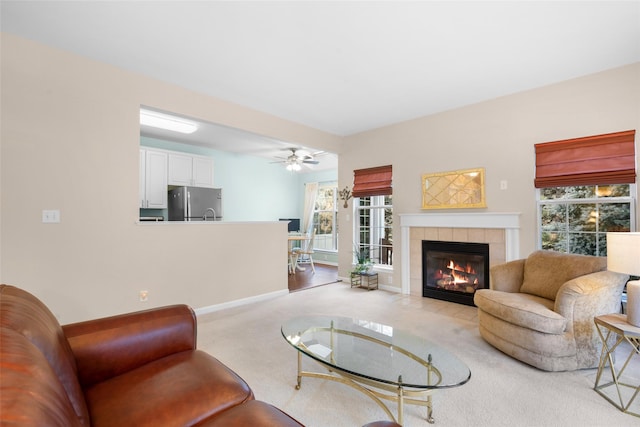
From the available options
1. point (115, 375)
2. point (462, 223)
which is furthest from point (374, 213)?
point (115, 375)

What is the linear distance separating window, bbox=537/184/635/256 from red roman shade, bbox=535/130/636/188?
162 mm

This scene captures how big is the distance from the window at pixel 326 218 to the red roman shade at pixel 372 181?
2.58 meters

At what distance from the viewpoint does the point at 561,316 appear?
7.34 feet

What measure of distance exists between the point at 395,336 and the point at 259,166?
6.07m

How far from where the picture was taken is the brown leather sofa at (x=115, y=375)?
729mm

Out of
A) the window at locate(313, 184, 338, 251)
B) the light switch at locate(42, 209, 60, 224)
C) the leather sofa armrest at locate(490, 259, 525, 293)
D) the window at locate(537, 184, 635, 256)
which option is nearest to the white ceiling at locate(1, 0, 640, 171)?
the window at locate(537, 184, 635, 256)

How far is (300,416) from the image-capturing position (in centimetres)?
176

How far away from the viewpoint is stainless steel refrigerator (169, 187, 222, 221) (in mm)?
5223

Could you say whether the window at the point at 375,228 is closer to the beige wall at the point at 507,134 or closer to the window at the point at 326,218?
the beige wall at the point at 507,134

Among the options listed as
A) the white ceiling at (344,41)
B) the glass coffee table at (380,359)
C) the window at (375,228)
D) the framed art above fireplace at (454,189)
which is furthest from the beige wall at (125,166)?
the glass coffee table at (380,359)

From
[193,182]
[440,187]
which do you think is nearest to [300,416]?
[440,187]

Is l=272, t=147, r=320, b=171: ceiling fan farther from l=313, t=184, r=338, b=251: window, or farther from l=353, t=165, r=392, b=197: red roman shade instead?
l=313, t=184, r=338, b=251: window

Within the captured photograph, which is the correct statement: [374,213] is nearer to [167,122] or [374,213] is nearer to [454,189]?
[454,189]

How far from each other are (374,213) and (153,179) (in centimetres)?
399
